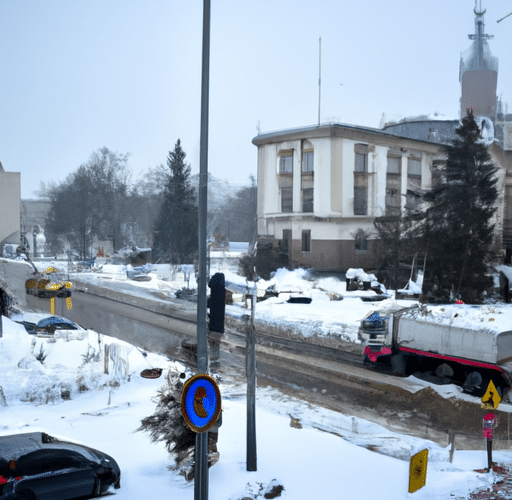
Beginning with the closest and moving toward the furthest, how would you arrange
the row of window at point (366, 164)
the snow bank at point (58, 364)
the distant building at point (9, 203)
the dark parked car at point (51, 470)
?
1. the dark parked car at point (51, 470)
2. the snow bank at point (58, 364)
3. the distant building at point (9, 203)
4. the row of window at point (366, 164)

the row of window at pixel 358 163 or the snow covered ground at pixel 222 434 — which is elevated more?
the row of window at pixel 358 163

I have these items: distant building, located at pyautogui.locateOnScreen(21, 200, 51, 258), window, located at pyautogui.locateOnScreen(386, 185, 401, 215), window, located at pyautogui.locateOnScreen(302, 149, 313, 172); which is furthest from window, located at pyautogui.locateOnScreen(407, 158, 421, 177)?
distant building, located at pyautogui.locateOnScreen(21, 200, 51, 258)

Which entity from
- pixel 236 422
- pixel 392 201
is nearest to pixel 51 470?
pixel 236 422

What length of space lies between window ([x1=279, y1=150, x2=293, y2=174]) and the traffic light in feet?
6.72

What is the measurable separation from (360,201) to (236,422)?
14.0 feet

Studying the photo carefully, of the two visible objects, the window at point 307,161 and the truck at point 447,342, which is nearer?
the truck at point 447,342

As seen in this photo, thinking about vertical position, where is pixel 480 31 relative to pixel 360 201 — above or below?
above

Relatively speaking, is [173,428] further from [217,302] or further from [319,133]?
[319,133]

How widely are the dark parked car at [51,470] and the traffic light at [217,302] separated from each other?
96.1 inches

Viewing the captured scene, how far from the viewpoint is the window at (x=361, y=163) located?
817 cm

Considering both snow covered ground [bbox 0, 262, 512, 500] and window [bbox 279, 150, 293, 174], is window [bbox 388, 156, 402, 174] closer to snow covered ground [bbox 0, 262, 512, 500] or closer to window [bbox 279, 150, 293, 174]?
window [bbox 279, 150, 293, 174]

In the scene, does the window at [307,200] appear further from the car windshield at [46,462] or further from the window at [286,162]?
the car windshield at [46,462]

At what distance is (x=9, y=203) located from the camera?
7559 millimetres

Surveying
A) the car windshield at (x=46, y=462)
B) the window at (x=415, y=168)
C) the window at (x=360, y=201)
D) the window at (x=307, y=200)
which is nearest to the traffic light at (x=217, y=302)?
the window at (x=307, y=200)
